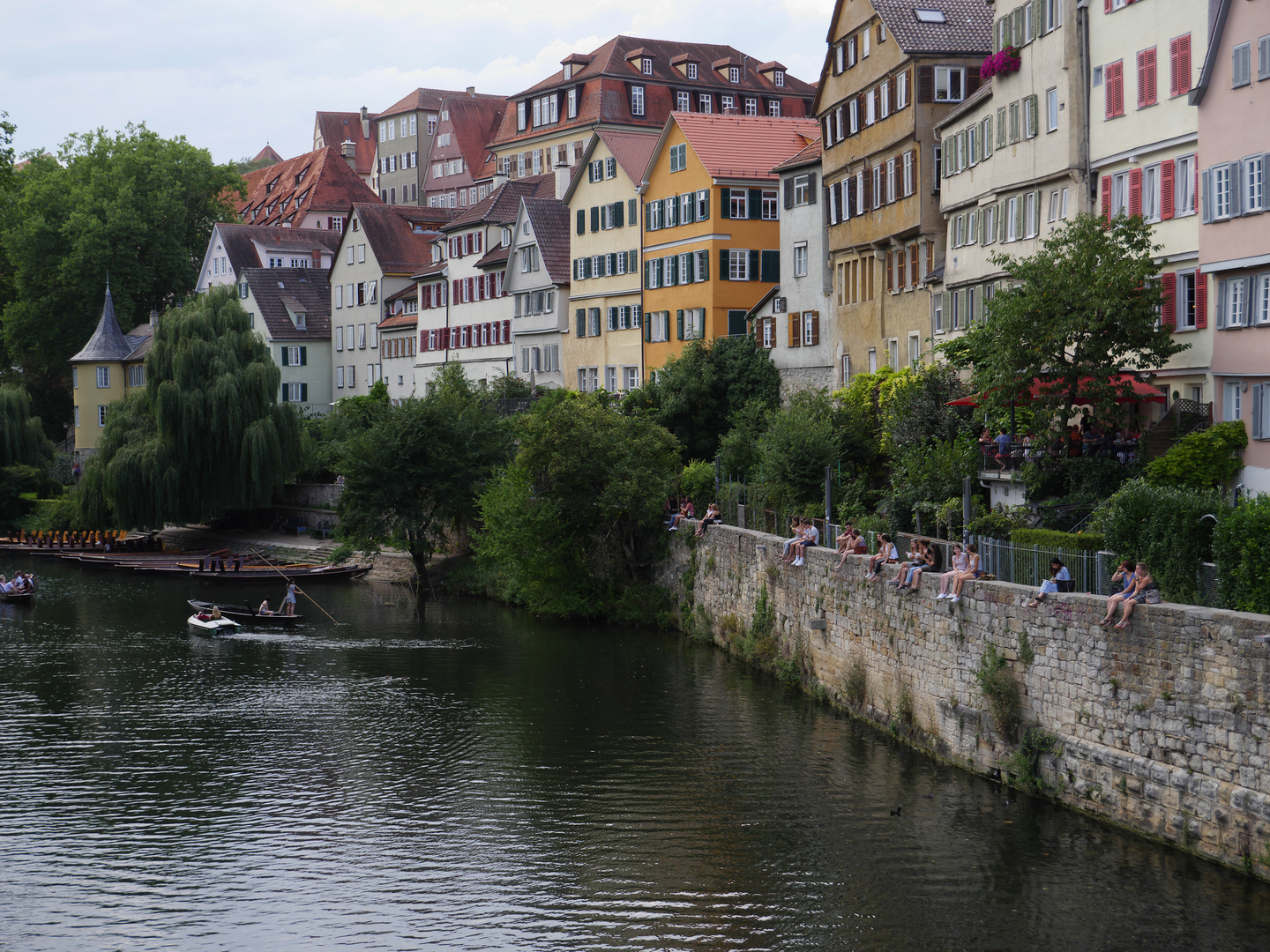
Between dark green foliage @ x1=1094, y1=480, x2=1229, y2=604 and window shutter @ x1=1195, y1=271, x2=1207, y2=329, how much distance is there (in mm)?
7524

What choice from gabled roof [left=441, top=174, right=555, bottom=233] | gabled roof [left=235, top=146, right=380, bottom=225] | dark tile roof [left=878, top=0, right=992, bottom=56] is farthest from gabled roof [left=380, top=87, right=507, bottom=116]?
dark tile roof [left=878, top=0, right=992, bottom=56]

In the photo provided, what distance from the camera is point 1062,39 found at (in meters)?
33.0

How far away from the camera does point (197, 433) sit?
209 feet

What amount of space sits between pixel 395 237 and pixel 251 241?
526 inches

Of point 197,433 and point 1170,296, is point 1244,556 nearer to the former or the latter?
point 1170,296

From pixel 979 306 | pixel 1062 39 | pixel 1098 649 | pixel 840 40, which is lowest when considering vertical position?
pixel 1098 649

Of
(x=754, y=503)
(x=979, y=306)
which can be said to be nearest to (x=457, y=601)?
(x=754, y=503)

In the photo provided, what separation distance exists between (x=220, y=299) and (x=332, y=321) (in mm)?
22611

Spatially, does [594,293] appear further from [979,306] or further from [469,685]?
[469,685]

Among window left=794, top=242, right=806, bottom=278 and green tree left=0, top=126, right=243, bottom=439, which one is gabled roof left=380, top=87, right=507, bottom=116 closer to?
green tree left=0, top=126, right=243, bottom=439

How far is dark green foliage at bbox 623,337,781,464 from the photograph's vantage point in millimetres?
50719

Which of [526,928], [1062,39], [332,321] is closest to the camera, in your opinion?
[526,928]

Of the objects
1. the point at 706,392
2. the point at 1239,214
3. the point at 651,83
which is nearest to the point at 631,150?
the point at 706,392

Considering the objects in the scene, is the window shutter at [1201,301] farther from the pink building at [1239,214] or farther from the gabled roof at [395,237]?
the gabled roof at [395,237]
